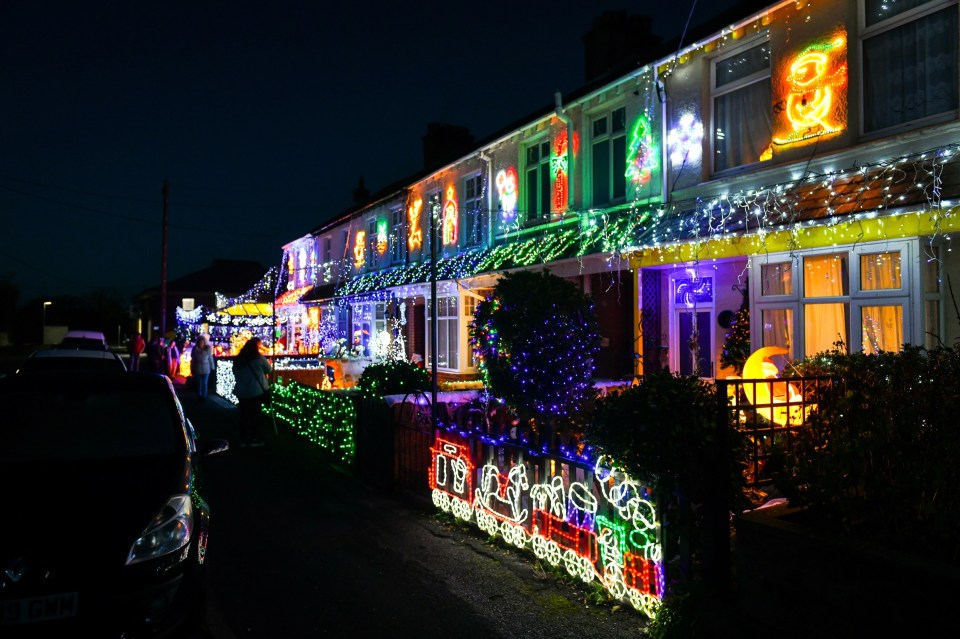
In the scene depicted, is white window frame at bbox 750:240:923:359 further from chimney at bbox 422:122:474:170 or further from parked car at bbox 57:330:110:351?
chimney at bbox 422:122:474:170

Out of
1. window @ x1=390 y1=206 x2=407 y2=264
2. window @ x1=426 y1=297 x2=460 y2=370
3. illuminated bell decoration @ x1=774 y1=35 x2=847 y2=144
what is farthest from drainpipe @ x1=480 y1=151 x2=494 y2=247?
illuminated bell decoration @ x1=774 y1=35 x2=847 y2=144

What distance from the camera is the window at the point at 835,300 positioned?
8.41m

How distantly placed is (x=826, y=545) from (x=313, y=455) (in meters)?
8.42

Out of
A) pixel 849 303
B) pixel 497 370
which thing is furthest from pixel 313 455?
pixel 849 303

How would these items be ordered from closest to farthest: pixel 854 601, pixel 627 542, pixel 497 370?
pixel 854 601 < pixel 627 542 < pixel 497 370

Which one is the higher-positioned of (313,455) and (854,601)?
(854,601)

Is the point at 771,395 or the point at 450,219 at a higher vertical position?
the point at 450,219

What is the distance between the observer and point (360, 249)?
2608 centimetres

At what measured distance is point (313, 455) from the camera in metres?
10.4

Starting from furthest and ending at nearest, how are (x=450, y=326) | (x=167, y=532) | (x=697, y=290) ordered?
(x=450, y=326)
(x=697, y=290)
(x=167, y=532)

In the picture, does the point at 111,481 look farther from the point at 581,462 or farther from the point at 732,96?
the point at 732,96

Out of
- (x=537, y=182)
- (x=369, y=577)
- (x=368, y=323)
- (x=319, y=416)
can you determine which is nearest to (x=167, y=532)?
(x=369, y=577)

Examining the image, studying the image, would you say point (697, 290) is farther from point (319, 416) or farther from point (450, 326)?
point (450, 326)

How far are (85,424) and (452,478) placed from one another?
337cm
